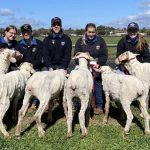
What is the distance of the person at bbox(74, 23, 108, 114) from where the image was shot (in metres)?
11.4

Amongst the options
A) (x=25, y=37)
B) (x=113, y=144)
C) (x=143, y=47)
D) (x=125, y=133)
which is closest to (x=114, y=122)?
(x=125, y=133)

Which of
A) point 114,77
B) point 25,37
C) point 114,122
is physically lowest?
point 114,122

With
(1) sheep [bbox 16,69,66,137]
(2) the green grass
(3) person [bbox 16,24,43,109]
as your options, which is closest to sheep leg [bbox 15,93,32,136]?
(1) sheep [bbox 16,69,66,137]

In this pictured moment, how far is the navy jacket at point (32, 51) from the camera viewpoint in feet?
38.7

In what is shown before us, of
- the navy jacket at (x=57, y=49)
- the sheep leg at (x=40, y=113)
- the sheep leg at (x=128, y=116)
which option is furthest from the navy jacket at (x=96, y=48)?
the sheep leg at (x=40, y=113)

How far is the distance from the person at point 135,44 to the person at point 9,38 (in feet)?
11.4

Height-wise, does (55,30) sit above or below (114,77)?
above

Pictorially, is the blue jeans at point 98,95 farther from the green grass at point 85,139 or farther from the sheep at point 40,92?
the sheep at point 40,92

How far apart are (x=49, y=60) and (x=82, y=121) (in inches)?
133

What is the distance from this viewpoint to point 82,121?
9.05m

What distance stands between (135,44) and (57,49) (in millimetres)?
2499

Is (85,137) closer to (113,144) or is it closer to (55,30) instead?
(113,144)

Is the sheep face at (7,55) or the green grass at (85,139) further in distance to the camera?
the sheep face at (7,55)

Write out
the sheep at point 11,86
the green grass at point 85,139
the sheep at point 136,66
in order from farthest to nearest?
the sheep at point 136,66 → the sheep at point 11,86 → the green grass at point 85,139
